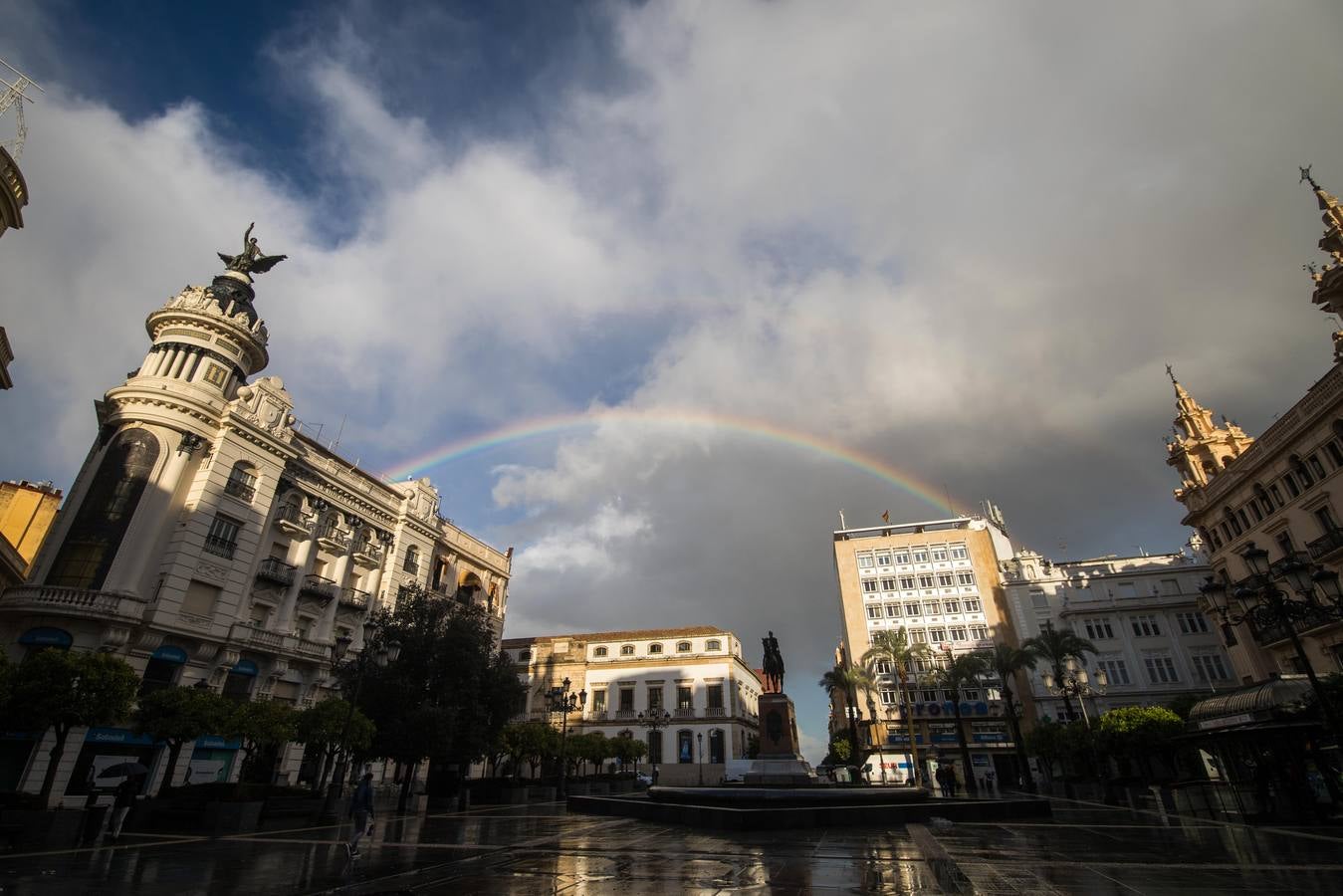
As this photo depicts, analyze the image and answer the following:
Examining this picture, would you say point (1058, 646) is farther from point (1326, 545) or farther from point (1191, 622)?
point (1191, 622)

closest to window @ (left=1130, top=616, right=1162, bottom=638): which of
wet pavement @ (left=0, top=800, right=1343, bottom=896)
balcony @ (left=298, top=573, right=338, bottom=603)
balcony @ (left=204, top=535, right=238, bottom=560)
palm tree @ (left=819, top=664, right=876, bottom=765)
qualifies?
palm tree @ (left=819, top=664, right=876, bottom=765)

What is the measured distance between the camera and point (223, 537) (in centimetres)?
2909

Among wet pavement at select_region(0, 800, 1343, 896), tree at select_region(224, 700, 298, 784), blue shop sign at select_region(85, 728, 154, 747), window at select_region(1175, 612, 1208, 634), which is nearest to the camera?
wet pavement at select_region(0, 800, 1343, 896)

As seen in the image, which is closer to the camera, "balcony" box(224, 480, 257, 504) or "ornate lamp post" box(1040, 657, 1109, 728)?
"balcony" box(224, 480, 257, 504)

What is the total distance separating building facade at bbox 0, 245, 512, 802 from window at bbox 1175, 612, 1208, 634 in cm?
5847

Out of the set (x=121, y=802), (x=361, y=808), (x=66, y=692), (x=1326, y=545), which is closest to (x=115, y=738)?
(x=66, y=692)

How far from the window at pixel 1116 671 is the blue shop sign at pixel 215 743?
5723cm

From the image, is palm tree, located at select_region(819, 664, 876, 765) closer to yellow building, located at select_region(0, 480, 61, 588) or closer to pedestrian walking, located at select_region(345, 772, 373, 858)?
pedestrian walking, located at select_region(345, 772, 373, 858)

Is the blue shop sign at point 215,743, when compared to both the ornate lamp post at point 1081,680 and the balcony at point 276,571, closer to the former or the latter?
the balcony at point 276,571

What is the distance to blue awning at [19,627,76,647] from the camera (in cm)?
2333

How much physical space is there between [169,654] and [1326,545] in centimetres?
5084

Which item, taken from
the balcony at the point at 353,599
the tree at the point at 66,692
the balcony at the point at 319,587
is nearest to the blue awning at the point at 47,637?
the tree at the point at 66,692

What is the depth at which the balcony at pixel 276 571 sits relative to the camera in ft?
101

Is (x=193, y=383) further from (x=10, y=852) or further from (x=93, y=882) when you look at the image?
(x=93, y=882)
